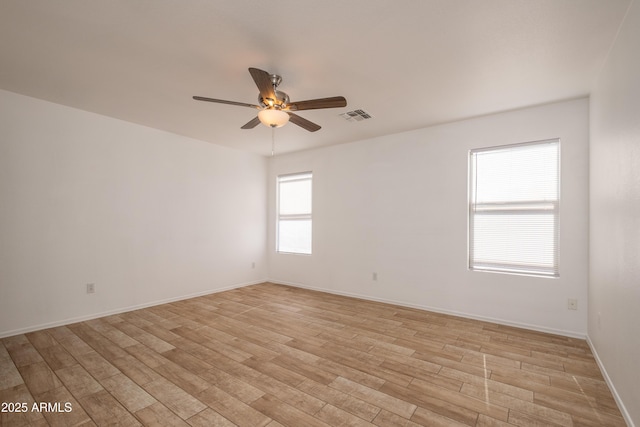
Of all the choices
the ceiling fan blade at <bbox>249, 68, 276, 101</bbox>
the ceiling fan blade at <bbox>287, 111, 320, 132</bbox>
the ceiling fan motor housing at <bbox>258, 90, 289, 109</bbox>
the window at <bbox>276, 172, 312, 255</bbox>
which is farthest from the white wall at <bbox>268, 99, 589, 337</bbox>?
the ceiling fan blade at <bbox>249, 68, 276, 101</bbox>

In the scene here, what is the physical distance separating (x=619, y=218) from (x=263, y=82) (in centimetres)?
283

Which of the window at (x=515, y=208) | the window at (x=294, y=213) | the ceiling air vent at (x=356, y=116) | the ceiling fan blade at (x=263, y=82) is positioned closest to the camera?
the ceiling fan blade at (x=263, y=82)

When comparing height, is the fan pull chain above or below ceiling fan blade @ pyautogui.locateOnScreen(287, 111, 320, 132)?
above

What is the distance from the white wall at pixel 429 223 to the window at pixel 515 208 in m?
0.11

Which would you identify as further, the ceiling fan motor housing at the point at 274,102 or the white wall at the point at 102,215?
the white wall at the point at 102,215

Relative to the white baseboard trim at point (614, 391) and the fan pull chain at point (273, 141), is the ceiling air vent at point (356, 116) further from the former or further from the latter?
the white baseboard trim at point (614, 391)

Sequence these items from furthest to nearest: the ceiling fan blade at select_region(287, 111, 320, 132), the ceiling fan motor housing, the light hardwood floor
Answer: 1. the ceiling fan blade at select_region(287, 111, 320, 132)
2. the ceiling fan motor housing
3. the light hardwood floor

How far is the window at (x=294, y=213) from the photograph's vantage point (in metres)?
5.79

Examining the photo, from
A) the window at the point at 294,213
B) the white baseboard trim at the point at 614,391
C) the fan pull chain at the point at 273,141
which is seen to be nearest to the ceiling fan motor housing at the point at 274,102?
the fan pull chain at the point at 273,141

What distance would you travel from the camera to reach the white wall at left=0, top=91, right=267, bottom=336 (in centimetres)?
332

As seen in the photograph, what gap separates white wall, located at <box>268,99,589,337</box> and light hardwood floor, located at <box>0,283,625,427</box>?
15.2 inches

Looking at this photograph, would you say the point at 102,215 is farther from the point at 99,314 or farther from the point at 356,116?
the point at 356,116

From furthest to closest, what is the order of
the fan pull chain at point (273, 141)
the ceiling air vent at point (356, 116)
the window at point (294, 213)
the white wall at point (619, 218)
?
the window at point (294, 213), the fan pull chain at point (273, 141), the ceiling air vent at point (356, 116), the white wall at point (619, 218)

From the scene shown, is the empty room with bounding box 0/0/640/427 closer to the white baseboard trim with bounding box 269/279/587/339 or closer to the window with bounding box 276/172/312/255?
the white baseboard trim with bounding box 269/279/587/339
